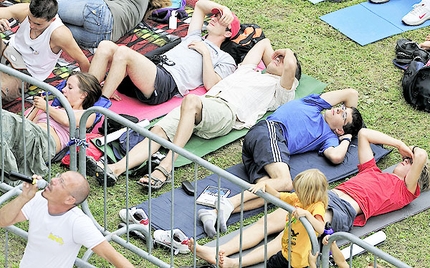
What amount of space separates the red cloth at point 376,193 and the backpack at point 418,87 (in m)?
1.58

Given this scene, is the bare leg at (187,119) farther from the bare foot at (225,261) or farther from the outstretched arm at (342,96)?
the bare foot at (225,261)

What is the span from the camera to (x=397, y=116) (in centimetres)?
922

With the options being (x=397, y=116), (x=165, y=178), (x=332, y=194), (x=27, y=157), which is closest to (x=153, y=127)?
(x=165, y=178)

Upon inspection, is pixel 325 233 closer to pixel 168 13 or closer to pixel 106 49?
pixel 106 49

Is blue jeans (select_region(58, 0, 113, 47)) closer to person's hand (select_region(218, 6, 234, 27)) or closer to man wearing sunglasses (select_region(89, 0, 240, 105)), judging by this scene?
man wearing sunglasses (select_region(89, 0, 240, 105))

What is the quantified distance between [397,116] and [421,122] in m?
0.23

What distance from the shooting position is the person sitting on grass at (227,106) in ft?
26.6

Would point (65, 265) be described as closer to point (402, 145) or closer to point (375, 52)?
point (402, 145)

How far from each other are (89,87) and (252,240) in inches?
81.4

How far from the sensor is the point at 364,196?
770cm

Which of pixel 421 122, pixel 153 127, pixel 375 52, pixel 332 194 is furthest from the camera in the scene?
pixel 375 52

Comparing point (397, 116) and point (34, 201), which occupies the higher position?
point (34, 201)

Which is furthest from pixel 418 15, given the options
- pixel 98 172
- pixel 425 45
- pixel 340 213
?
pixel 98 172

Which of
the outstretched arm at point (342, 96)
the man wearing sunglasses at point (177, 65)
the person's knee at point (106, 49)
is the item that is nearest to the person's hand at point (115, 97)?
the man wearing sunglasses at point (177, 65)
